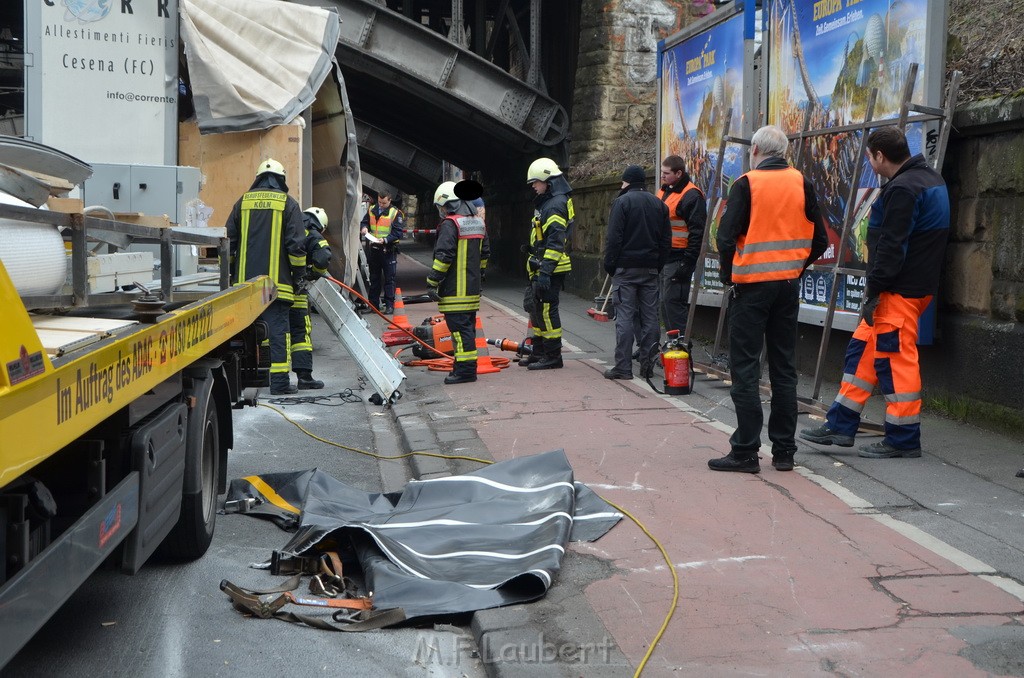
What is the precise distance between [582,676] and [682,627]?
1.93 ft

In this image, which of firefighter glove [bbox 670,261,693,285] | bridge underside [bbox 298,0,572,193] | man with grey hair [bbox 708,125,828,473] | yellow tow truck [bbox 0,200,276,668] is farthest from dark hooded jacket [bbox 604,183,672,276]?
bridge underside [bbox 298,0,572,193]

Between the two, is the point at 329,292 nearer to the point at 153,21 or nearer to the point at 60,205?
the point at 153,21

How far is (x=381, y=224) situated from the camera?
17562mm

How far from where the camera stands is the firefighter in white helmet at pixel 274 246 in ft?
31.6

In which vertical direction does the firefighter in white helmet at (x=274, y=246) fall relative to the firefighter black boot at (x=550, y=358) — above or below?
above

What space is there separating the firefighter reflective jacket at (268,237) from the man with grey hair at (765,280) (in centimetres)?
451

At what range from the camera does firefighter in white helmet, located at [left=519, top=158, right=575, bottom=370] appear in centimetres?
1089

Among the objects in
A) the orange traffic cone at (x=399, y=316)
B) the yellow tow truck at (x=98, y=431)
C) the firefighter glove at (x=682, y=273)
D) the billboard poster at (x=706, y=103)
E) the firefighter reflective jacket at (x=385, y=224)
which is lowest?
the orange traffic cone at (x=399, y=316)

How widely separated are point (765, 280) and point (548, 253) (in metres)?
4.68

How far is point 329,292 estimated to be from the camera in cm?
1031

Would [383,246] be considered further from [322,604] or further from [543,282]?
[322,604]

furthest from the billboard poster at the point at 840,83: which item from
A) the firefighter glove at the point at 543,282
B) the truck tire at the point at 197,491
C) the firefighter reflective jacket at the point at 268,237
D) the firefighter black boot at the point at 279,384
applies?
the truck tire at the point at 197,491

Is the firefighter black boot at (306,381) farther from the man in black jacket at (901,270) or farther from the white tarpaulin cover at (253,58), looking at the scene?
the man in black jacket at (901,270)

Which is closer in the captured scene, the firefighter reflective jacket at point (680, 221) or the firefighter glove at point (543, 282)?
the firefighter reflective jacket at point (680, 221)
